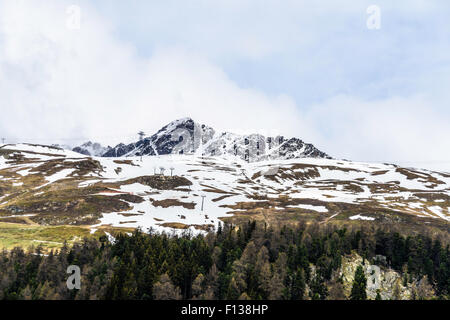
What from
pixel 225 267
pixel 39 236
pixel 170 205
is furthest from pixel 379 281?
pixel 170 205

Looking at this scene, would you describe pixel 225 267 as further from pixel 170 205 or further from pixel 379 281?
pixel 170 205

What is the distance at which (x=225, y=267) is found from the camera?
62.0 metres

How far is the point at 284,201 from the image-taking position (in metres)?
164

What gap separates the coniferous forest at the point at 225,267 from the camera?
48.9 metres

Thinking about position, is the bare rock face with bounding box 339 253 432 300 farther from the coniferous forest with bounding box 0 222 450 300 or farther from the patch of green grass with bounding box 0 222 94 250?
the patch of green grass with bounding box 0 222 94 250

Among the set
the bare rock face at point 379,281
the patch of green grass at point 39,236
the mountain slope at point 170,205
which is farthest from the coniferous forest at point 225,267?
the mountain slope at point 170,205

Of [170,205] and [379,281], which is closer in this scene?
[379,281]

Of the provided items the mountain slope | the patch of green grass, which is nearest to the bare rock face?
the mountain slope

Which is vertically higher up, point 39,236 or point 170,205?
point 170,205

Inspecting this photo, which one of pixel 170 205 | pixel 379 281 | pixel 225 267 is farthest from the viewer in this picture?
pixel 170 205

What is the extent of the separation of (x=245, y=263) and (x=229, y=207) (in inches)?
3616

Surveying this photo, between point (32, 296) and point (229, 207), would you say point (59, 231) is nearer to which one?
point (32, 296)

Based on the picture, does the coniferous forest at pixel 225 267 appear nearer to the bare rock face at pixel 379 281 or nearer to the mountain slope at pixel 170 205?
the bare rock face at pixel 379 281
